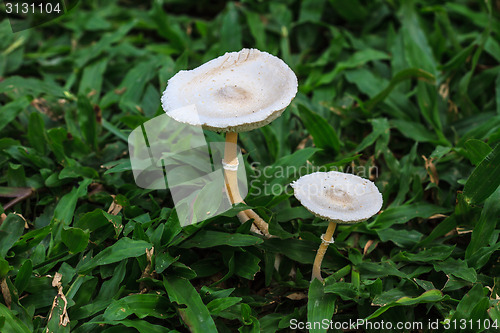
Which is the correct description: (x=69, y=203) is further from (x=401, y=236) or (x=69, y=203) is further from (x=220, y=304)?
(x=401, y=236)

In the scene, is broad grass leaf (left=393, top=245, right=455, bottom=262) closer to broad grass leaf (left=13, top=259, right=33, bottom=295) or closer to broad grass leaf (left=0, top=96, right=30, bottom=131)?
broad grass leaf (left=13, top=259, right=33, bottom=295)

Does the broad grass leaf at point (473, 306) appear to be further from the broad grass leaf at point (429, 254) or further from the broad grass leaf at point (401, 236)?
the broad grass leaf at point (401, 236)

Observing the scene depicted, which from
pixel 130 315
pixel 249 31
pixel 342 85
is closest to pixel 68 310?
pixel 130 315

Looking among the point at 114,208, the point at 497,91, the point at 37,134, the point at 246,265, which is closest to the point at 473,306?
the point at 246,265

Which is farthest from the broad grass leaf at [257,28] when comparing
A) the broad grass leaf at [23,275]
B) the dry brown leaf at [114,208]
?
the broad grass leaf at [23,275]

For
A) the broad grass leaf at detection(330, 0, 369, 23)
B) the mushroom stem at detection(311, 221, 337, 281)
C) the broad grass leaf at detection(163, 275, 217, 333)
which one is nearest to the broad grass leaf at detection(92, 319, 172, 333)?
the broad grass leaf at detection(163, 275, 217, 333)
